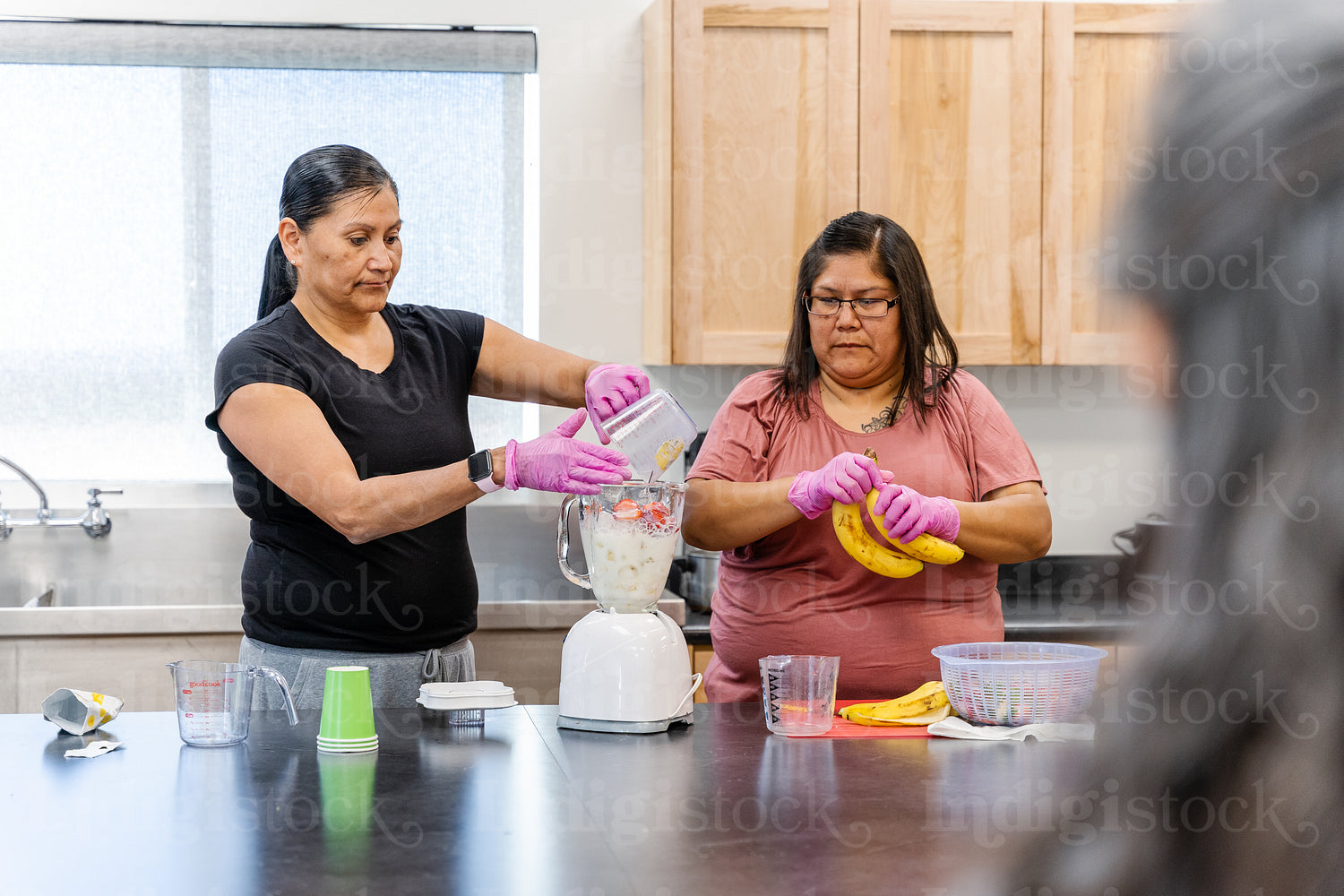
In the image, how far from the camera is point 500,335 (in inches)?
87.4

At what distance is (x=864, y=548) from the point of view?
186cm

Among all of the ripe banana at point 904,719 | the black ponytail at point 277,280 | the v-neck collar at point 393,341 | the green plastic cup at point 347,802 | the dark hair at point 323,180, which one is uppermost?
the dark hair at point 323,180

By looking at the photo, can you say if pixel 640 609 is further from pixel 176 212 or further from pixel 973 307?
pixel 176 212

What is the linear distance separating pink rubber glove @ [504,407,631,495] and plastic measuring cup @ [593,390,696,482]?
6 cm

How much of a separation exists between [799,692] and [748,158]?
166 centimetres

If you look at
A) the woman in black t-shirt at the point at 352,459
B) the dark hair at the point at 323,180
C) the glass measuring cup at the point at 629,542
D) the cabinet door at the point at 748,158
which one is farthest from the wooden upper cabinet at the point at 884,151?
the glass measuring cup at the point at 629,542

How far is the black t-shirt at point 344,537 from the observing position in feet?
6.20

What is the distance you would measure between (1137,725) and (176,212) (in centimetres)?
317

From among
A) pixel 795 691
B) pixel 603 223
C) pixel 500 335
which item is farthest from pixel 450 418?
pixel 603 223

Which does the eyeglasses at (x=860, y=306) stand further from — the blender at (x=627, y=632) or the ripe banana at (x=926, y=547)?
the blender at (x=627, y=632)

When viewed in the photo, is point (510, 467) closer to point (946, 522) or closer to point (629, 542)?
point (629, 542)

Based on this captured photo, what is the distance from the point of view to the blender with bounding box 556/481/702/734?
62.3 inches

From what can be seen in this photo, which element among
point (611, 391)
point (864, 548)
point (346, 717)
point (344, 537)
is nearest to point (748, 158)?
point (611, 391)

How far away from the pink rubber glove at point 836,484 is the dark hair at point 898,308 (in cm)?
25
